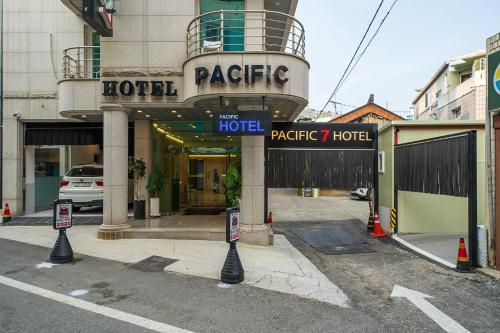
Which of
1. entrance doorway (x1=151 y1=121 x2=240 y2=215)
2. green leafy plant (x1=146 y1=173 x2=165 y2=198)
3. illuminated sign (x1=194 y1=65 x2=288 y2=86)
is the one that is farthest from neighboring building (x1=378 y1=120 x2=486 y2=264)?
green leafy plant (x1=146 y1=173 x2=165 y2=198)

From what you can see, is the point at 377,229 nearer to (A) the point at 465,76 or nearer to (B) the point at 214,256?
(B) the point at 214,256

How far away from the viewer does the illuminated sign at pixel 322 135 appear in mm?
11805

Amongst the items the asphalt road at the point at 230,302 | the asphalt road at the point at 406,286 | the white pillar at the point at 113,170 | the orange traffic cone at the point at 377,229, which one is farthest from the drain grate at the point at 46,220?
the orange traffic cone at the point at 377,229

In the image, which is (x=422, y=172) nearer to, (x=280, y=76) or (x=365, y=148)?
(x=365, y=148)

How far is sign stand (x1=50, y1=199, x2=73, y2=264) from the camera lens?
7469 millimetres

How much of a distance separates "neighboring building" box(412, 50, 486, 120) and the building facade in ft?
50.1

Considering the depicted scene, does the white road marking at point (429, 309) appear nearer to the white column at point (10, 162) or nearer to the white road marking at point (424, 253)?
the white road marking at point (424, 253)

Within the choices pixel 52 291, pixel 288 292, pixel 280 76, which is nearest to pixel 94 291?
pixel 52 291

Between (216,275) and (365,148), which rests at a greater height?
(365,148)

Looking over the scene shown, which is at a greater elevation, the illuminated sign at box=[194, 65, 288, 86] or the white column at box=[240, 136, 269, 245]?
the illuminated sign at box=[194, 65, 288, 86]

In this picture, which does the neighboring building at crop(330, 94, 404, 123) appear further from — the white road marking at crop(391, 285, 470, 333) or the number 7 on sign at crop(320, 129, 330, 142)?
the white road marking at crop(391, 285, 470, 333)

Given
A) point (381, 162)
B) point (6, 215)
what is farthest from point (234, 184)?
point (6, 215)

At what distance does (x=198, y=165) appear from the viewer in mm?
18281

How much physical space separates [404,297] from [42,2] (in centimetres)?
1501
